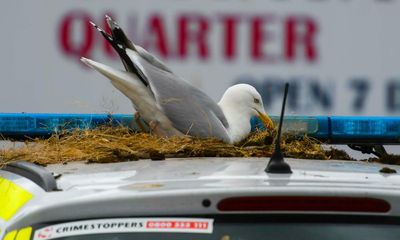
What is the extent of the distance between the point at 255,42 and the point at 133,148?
471cm

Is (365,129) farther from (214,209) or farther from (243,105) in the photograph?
(214,209)

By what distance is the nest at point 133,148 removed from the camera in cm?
367

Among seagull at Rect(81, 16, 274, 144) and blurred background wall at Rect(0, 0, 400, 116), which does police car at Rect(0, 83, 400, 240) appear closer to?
seagull at Rect(81, 16, 274, 144)

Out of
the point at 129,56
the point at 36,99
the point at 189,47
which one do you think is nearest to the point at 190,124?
the point at 129,56

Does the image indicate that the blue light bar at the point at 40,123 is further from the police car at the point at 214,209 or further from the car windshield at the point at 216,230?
the car windshield at the point at 216,230

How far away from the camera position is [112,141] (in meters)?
3.97

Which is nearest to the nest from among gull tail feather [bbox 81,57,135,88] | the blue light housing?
gull tail feather [bbox 81,57,135,88]

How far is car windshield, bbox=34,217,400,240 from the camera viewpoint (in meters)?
2.71

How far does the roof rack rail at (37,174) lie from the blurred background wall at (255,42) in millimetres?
4505

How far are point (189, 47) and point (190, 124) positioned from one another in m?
3.92

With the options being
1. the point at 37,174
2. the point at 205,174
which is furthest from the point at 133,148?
the point at 205,174

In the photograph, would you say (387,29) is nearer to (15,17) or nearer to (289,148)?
(15,17)

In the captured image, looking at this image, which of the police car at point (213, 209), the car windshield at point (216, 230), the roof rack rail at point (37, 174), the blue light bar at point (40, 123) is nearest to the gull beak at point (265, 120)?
the blue light bar at point (40, 123)

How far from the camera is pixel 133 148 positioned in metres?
3.75
